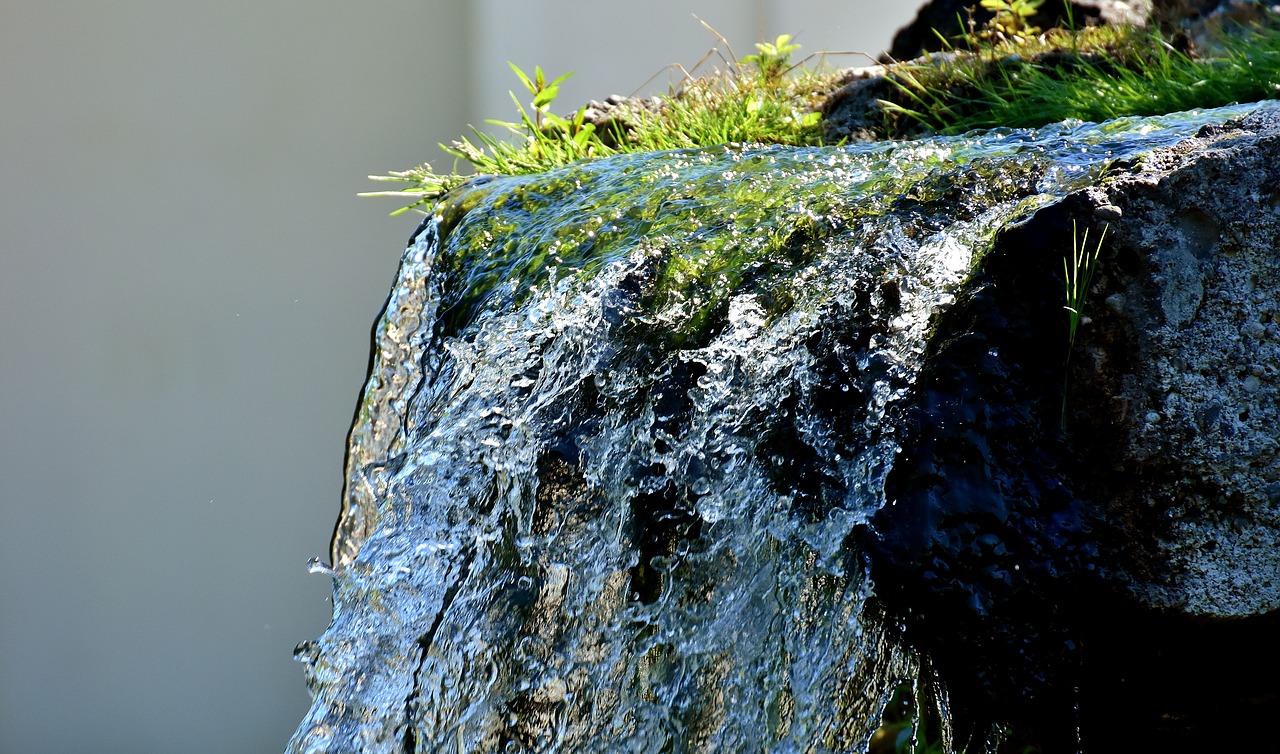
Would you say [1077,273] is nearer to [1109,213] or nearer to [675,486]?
[1109,213]

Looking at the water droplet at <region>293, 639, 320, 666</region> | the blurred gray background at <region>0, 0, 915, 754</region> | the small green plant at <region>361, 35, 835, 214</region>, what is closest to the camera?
the water droplet at <region>293, 639, 320, 666</region>

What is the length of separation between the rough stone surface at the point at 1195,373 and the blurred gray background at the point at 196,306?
3.40 meters

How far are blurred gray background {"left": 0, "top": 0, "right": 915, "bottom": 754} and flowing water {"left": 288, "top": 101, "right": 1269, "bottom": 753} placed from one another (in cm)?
286

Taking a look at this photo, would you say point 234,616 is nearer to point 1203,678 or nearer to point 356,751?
point 356,751

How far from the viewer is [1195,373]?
1.71 meters

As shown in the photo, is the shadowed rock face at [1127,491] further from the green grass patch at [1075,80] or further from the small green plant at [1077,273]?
the green grass patch at [1075,80]

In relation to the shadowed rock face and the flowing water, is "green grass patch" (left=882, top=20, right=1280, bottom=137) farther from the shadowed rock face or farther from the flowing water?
the shadowed rock face

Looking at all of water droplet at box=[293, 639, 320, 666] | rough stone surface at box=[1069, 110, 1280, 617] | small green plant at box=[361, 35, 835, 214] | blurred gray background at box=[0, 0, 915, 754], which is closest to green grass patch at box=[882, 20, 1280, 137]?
small green plant at box=[361, 35, 835, 214]

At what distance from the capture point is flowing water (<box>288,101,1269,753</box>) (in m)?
1.85

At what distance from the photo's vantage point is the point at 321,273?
197 inches

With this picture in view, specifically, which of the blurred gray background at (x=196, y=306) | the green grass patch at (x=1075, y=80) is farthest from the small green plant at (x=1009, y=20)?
the blurred gray background at (x=196, y=306)

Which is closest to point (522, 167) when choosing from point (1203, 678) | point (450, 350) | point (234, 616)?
point (450, 350)

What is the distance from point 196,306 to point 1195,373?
4.39 m

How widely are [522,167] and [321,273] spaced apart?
193 centimetres
